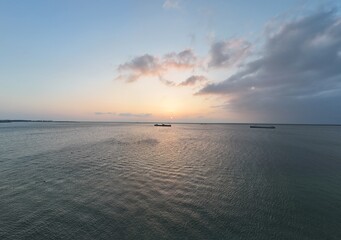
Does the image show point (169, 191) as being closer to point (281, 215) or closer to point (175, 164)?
point (281, 215)

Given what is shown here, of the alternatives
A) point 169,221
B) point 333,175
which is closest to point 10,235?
point 169,221

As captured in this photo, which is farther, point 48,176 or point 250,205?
point 48,176

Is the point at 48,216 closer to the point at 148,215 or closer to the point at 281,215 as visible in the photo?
the point at 148,215

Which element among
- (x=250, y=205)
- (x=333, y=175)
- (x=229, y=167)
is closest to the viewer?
(x=250, y=205)

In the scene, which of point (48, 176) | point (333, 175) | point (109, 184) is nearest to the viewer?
point (109, 184)

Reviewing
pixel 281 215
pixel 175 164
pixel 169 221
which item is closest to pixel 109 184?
pixel 169 221

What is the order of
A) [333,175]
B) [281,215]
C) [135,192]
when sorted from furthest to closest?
[333,175] < [135,192] < [281,215]

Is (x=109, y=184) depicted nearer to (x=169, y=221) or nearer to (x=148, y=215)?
(x=148, y=215)

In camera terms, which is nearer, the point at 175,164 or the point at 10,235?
the point at 10,235

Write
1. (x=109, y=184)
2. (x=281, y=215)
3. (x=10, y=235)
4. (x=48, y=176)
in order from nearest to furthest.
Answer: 1. (x=10, y=235)
2. (x=281, y=215)
3. (x=109, y=184)
4. (x=48, y=176)
